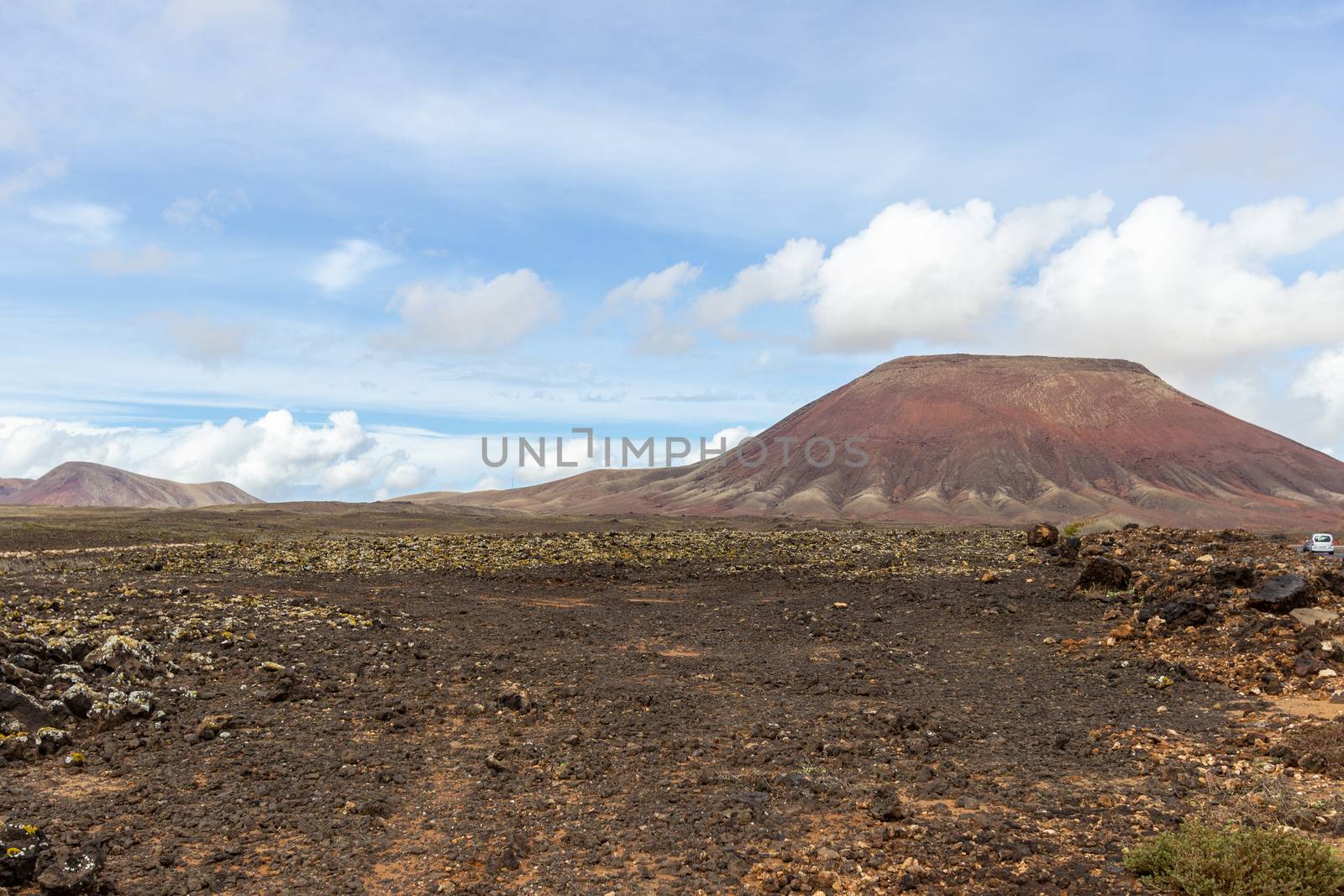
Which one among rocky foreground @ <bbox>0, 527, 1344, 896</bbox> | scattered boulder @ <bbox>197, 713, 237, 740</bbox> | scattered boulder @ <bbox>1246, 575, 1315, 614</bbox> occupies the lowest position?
rocky foreground @ <bbox>0, 527, 1344, 896</bbox>

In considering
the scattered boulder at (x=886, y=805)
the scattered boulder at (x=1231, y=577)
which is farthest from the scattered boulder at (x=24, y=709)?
the scattered boulder at (x=1231, y=577)

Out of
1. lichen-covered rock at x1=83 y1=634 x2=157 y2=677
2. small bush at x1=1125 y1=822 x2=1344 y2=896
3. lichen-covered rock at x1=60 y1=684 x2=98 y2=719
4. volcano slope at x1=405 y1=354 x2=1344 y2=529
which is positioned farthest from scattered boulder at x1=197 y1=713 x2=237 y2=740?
volcano slope at x1=405 y1=354 x2=1344 y2=529

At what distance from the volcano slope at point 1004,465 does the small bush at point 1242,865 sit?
107 meters

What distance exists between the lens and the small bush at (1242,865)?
234 inches

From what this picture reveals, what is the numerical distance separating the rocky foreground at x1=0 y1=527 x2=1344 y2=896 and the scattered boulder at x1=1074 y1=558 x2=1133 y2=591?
56.4 inches

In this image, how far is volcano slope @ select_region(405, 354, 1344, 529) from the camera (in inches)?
4646

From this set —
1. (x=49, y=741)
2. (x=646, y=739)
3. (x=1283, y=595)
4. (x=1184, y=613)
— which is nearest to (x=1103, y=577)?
(x=1184, y=613)

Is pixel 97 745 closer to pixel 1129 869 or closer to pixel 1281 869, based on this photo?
pixel 1129 869

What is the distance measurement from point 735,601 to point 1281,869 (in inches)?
661

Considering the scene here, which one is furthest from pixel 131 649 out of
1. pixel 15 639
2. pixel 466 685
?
pixel 466 685

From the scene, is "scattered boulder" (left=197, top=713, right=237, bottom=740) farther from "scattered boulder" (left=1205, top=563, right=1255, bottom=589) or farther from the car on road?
the car on road

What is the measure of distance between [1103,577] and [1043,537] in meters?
9.93

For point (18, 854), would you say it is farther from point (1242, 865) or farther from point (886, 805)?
point (1242, 865)

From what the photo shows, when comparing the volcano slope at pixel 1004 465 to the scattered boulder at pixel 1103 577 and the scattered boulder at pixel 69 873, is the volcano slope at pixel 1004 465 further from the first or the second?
the scattered boulder at pixel 69 873
